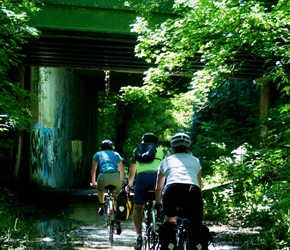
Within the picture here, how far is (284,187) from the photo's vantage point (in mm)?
11008

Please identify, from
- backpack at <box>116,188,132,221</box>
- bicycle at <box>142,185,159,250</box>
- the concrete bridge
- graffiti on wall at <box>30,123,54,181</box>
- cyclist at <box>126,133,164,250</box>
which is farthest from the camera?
graffiti on wall at <box>30,123,54,181</box>

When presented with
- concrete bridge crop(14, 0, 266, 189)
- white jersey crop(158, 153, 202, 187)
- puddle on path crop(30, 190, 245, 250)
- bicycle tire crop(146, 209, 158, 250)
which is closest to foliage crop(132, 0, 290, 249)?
puddle on path crop(30, 190, 245, 250)

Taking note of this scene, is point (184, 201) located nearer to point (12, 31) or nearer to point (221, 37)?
point (221, 37)

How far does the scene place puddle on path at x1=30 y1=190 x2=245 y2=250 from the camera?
1051 centimetres

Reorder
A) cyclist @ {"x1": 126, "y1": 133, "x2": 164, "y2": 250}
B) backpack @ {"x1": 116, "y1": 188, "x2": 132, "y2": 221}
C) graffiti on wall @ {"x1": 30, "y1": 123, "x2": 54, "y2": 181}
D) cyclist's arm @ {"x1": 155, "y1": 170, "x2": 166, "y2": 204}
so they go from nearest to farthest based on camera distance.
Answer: cyclist's arm @ {"x1": 155, "y1": 170, "x2": 166, "y2": 204}
cyclist @ {"x1": 126, "y1": 133, "x2": 164, "y2": 250}
backpack @ {"x1": 116, "y1": 188, "x2": 132, "y2": 221}
graffiti on wall @ {"x1": 30, "y1": 123, "x2": 54, "y2": 181}

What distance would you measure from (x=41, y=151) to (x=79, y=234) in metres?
14.1

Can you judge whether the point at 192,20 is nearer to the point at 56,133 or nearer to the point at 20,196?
the point at 20,196

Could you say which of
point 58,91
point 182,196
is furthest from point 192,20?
point 58,91

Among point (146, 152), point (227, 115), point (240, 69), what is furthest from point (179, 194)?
point (227, 115)

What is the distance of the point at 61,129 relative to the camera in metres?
31.3

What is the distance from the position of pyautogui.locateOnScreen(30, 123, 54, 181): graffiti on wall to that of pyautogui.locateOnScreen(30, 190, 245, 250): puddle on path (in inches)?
284

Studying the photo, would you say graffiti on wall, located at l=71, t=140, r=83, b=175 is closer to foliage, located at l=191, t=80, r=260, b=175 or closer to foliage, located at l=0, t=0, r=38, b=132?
foliage, located at l=191, t=80, r=260, b=175

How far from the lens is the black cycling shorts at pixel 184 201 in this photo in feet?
22.4

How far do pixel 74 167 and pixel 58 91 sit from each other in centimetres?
702
